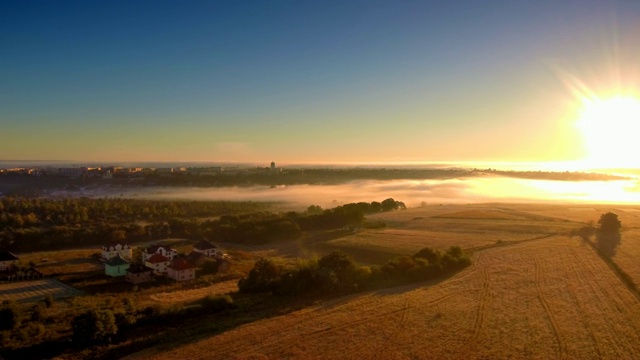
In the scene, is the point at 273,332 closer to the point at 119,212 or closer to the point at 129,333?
the point at 129,333

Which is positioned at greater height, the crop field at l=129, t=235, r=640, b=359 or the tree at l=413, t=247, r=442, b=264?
the tree at l=413, t=247, r=442, b=264

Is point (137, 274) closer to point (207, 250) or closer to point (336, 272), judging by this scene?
point (207, 250)

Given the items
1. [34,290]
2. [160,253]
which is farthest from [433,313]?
[34,290]

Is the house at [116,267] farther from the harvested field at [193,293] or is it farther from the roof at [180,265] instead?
the harvested field at [193,293]

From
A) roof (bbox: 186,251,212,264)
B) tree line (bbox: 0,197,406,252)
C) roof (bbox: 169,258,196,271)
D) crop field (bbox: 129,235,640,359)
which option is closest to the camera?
crop field (bbox: 129,235,640,359)

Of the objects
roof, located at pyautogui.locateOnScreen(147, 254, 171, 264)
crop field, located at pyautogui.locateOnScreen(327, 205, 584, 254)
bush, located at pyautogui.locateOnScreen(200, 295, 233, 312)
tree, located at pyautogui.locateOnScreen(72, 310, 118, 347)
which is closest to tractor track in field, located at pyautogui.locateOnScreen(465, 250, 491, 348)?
crop field, located at pyautogui.locateOnScreen(327, 205, 584, 254)

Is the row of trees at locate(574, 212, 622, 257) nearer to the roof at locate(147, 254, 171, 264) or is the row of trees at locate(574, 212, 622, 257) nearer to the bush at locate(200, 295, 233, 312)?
the bush at locate(200, 295, 233, 312)

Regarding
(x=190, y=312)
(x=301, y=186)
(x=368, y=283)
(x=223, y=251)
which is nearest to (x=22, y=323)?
(x=190, y=312)
